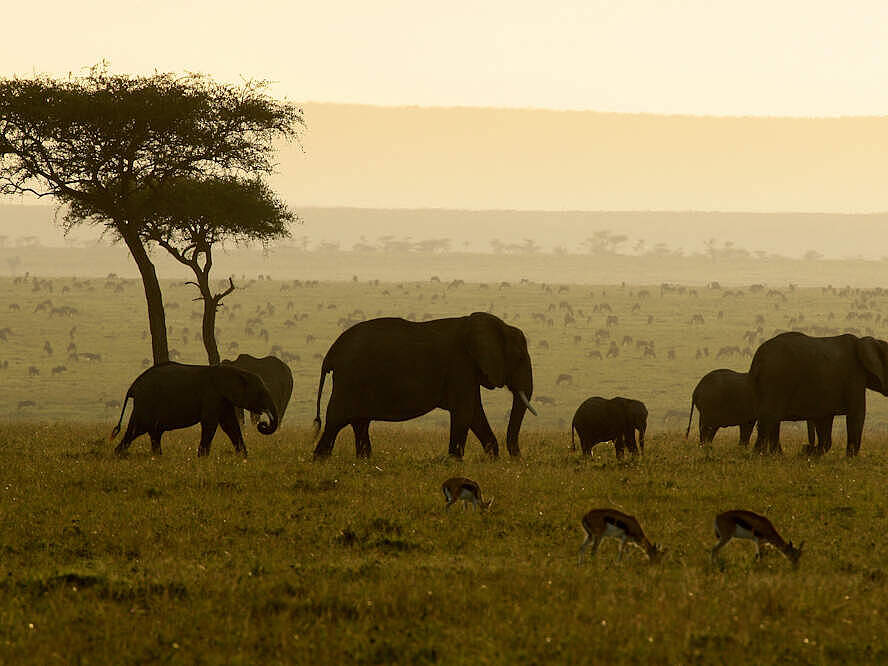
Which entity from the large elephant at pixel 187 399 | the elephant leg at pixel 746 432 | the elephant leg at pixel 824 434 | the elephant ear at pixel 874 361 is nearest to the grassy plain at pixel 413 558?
the elephant leg at pixel 824 434

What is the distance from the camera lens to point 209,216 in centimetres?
3419

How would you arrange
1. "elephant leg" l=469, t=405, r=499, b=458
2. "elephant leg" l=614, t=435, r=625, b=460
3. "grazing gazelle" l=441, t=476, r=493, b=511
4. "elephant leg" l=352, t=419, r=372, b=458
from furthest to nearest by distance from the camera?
"elephant leg" l=614, t=435, r=625, b=460
"elephant leg" l=352, t=419, r=372, b=458
"elephant leg" l=469, t=405, r=499, b=458
"grazing gazelle" l=441, t=476, r=493, b=511

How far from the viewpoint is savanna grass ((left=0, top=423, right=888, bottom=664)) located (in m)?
10.5

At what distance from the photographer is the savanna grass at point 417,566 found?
413 inches

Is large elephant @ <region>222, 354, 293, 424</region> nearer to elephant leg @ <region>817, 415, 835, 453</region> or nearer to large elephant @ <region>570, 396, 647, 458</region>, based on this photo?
large elephant @ <region>570, 396, 647, 458</region>

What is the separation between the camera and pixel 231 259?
524 feet

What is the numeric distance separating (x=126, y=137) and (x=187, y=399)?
1317cm

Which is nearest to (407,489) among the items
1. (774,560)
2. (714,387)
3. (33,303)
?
(774,560)

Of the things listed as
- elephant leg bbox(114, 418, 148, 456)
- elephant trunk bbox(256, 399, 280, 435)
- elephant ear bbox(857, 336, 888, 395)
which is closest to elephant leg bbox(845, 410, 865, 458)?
elephant ear bbox(857, 336, 888, 395)

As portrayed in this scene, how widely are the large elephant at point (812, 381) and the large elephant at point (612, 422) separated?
215 cm

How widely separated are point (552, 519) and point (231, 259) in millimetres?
147001

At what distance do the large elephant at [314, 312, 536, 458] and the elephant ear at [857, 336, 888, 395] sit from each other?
6.20m

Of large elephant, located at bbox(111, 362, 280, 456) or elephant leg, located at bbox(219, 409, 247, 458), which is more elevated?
large elephant, located at bbox(111, 362, 280, 456)

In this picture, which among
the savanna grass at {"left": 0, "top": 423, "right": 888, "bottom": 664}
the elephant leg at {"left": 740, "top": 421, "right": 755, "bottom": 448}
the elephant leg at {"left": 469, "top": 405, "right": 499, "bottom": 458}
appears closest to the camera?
the savanna grass at {"left": 0, "top": 423, "right": 888, "bottom": 664}
